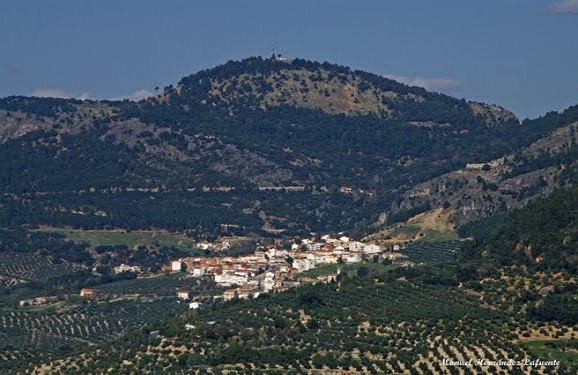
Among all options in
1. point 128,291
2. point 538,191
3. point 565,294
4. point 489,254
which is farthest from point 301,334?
point 538,191

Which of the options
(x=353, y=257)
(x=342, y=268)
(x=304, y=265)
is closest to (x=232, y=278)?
(x=304, y=265)

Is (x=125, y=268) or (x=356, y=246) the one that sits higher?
(x=356, y=246)

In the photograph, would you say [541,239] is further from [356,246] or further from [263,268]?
[263,268]

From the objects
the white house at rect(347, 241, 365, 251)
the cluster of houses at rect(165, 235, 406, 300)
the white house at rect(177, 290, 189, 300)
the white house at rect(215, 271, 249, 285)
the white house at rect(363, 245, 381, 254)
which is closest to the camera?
the white house at rect(177, 290, 189, 300)

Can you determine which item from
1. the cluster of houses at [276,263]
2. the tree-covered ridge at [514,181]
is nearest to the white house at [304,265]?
the cluster of houses at [276,263]

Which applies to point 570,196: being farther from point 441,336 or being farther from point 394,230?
point 394,230

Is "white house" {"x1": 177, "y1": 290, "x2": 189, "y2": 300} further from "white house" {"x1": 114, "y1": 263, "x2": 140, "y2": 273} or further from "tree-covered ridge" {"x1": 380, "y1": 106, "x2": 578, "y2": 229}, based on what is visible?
"tree-covered ridge" {"x1": 380, "y1": 106, "x2": 578, "y2": 229}

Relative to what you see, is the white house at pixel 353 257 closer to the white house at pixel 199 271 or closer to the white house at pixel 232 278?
the white house at pixel 232 278

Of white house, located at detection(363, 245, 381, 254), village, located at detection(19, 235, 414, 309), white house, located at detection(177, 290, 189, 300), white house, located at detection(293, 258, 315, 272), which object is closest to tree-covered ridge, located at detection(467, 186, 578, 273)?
village, located at detection(19, 235, 414, 309)
